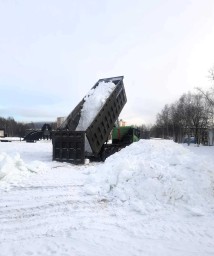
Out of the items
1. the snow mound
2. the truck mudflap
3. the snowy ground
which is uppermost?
the truck mudflap

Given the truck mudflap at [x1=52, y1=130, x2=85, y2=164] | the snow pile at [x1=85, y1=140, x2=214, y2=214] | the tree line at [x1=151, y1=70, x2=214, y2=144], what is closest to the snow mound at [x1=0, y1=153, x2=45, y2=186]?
the snow pile at [x1=85, y1=140, x2=214, y2=214]

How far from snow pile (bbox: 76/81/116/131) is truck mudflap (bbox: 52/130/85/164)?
4.98 ft

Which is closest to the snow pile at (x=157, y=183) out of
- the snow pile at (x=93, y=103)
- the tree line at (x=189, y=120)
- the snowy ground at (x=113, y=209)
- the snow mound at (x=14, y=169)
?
the snowy ground at (x=113, y=209)

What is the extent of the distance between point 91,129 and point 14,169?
5507 mm

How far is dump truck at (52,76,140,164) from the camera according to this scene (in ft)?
47.3

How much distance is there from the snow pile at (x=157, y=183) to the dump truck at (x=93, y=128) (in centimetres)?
496

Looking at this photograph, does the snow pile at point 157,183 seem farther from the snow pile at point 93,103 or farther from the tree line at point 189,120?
the tree line at point 189,120

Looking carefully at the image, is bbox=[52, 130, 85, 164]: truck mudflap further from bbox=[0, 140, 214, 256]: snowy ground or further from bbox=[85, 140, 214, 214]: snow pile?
bbox=[85, 140, 214, 214]: snow pile

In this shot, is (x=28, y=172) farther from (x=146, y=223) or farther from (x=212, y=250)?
(x=212, y=250)

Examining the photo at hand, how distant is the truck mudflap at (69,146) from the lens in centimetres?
1419

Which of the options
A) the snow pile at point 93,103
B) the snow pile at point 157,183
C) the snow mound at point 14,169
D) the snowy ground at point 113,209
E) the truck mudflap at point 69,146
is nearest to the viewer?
the snowy ground at point 113,209

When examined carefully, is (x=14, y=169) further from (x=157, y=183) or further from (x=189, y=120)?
(x=189, y=120)

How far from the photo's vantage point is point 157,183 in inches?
302

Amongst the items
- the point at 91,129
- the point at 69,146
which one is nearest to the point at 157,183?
the point at 91,129
